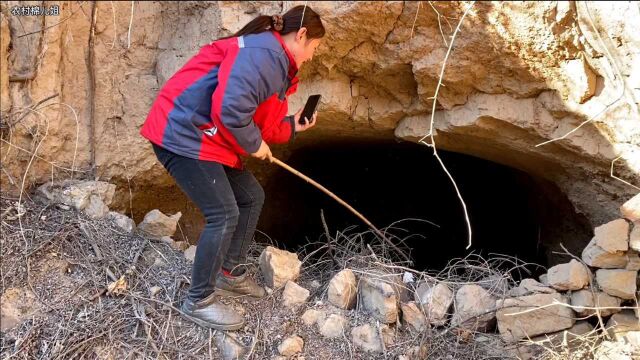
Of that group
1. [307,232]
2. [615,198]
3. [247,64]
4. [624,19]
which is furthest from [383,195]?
[247,64]

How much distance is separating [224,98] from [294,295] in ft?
3.19

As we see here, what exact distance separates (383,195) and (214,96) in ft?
11.1

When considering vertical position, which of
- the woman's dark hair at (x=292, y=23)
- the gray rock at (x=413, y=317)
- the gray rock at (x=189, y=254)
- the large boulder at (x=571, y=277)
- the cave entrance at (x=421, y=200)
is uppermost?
the woman's dark hair at (x=292, y=23)

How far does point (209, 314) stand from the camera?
7.66 feet

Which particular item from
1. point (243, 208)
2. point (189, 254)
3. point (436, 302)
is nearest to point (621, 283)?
point (436, 302)

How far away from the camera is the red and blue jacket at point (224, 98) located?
6.43 feet

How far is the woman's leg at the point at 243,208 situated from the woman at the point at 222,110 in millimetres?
82

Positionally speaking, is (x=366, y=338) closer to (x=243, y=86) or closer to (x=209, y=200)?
(x=209, y=200)

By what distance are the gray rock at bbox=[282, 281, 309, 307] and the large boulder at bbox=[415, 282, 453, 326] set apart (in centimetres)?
48

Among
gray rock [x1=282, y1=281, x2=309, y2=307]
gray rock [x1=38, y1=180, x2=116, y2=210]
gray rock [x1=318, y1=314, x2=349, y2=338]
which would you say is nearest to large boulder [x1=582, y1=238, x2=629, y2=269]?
gray rock [x1=318, y1=314, x2=349, y2=338]

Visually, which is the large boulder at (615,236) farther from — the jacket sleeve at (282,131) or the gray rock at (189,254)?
the gray rock at (189,254)

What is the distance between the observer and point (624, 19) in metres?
2.37

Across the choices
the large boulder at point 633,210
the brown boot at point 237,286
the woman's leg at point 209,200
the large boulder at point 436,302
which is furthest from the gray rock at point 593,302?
the woman's leg at point 209,200

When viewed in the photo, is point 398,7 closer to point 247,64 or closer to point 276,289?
point 247,64
